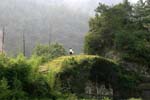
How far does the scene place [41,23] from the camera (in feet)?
373

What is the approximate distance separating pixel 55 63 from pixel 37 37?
7945 cm

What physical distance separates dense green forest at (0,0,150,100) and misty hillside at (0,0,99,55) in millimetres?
60519

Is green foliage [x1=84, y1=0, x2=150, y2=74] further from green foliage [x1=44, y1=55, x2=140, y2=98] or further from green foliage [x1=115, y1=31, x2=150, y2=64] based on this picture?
green foliage [x1=44, y1=55, x2=140, y2=98]

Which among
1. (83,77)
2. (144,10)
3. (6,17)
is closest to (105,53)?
(144,10)

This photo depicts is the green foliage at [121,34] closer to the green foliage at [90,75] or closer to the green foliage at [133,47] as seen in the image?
the green foliage at [133,47]

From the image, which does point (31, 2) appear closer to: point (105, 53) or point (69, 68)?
point (105, 53)

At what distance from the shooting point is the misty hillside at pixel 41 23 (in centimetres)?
10114

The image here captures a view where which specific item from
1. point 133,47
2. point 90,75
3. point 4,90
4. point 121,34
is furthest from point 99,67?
point 4,90

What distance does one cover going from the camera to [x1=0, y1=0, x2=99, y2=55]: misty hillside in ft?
332

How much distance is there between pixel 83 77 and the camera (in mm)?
23281

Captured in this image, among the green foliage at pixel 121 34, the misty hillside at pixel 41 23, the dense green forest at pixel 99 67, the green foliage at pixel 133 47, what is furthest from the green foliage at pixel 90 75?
the misty hillside at pixel 41 23

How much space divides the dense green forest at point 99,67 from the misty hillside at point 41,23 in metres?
60.5

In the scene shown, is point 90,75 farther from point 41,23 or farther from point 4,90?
point 41,23

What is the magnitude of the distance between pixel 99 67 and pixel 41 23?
90018 millimetres
